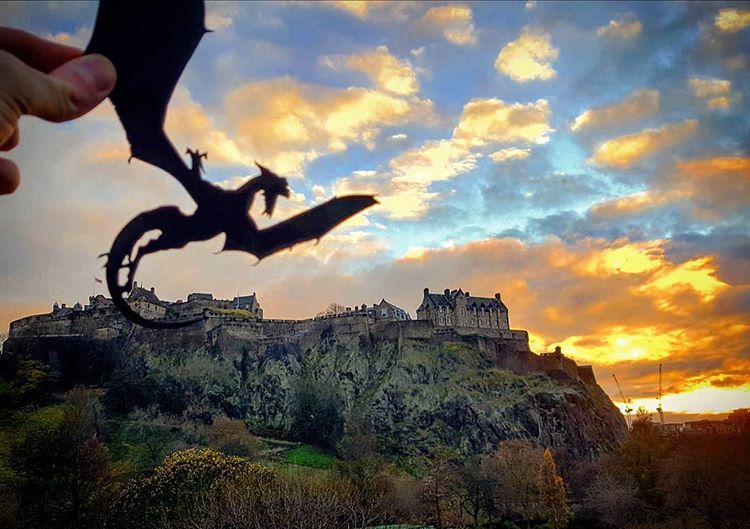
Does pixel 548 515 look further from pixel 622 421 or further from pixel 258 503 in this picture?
pixel 622 421

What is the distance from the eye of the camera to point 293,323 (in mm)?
76375

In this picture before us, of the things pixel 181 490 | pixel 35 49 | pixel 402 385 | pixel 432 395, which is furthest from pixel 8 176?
pixel 432 395

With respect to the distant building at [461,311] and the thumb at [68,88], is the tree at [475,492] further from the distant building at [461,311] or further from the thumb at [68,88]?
the thumb at [68,88]

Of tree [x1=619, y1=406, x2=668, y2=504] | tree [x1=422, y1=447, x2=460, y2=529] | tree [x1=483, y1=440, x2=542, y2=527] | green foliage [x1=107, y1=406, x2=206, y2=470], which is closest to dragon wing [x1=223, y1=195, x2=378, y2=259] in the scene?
tree [x1=422, y1=447, x2=460, y2=529]

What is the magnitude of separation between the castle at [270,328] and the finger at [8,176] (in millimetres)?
63839

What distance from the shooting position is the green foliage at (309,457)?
182ft

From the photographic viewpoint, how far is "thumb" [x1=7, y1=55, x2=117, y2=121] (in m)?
2.51

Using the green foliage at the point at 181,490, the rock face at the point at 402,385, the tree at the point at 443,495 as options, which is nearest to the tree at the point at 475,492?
the tree at the point at 443,495

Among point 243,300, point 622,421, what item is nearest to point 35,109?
point 243,300

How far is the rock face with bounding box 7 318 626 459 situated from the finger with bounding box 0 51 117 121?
6323cm

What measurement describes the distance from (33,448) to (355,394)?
42301mm

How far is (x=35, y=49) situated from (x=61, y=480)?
108 feet

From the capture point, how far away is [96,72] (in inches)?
115

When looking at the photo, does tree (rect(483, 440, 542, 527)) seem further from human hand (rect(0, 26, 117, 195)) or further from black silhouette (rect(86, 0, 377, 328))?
human hand (rect(0, 26, 117, 195))
